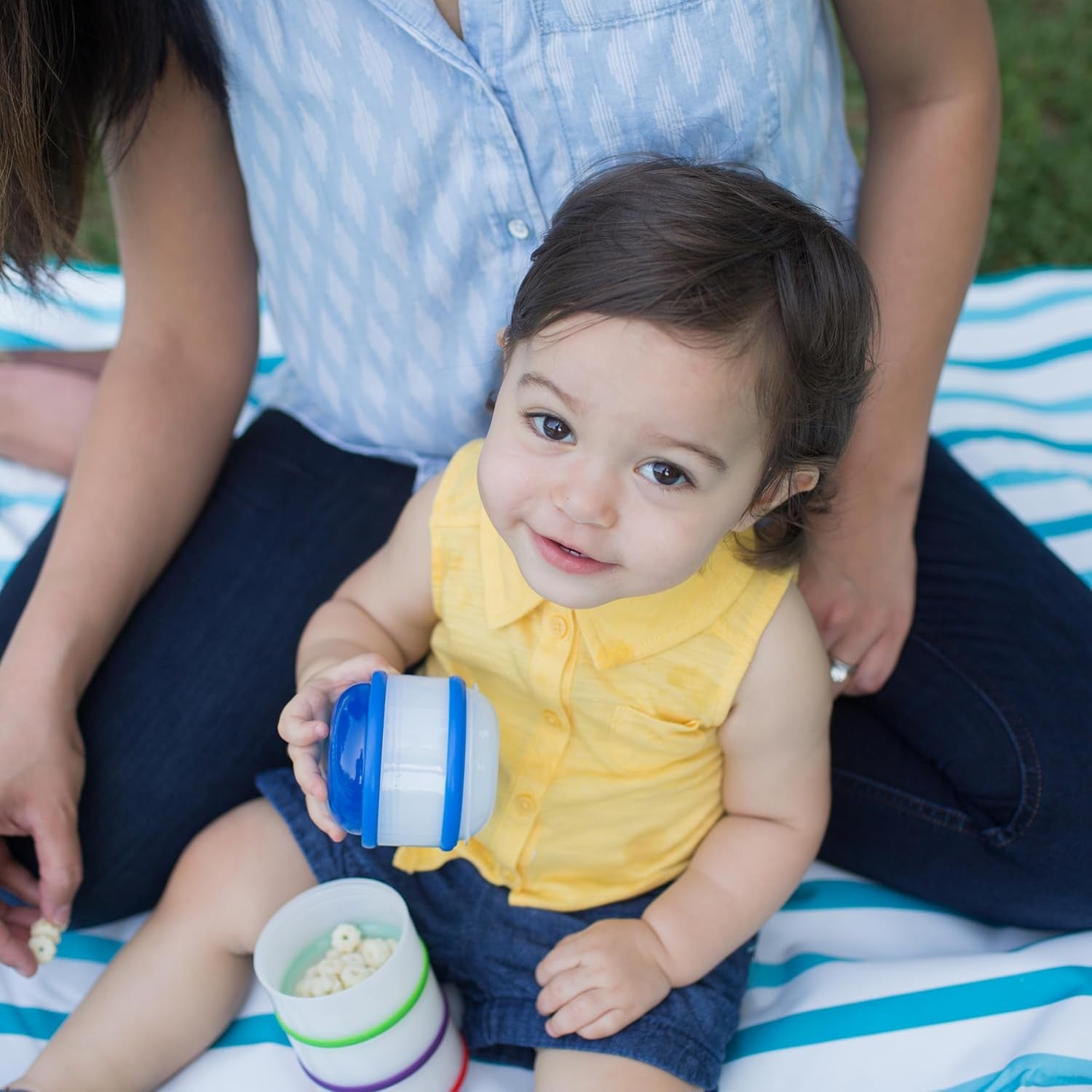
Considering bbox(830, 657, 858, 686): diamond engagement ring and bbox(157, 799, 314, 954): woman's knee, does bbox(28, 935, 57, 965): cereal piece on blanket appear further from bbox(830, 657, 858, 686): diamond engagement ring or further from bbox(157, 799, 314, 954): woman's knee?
bbox(830, 657, 858, 686): diamond engagement ring

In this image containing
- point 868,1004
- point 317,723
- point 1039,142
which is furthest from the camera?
point 1039,142

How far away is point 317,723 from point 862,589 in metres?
0.78

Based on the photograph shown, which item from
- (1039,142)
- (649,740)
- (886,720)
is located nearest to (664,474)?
(649,740)

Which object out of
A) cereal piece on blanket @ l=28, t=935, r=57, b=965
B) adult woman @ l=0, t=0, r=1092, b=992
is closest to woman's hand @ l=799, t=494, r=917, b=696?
adult woman @ l=0, t=0, r=1092, b=992

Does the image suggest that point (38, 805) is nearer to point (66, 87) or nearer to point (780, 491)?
point (66, 87)

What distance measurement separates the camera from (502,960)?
1.37 meters

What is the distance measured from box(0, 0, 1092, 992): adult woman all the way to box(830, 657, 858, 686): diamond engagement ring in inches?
0.9

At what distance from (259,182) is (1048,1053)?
1.47 metres

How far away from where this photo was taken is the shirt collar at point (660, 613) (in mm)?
1265

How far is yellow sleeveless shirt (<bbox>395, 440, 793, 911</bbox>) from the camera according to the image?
1.27 meters

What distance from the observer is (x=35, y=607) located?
4.83 ft

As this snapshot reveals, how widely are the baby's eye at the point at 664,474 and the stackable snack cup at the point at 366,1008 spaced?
58 centimetres

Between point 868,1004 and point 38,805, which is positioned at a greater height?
point 38,805

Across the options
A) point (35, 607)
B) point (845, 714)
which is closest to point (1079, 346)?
point (845, 714)
